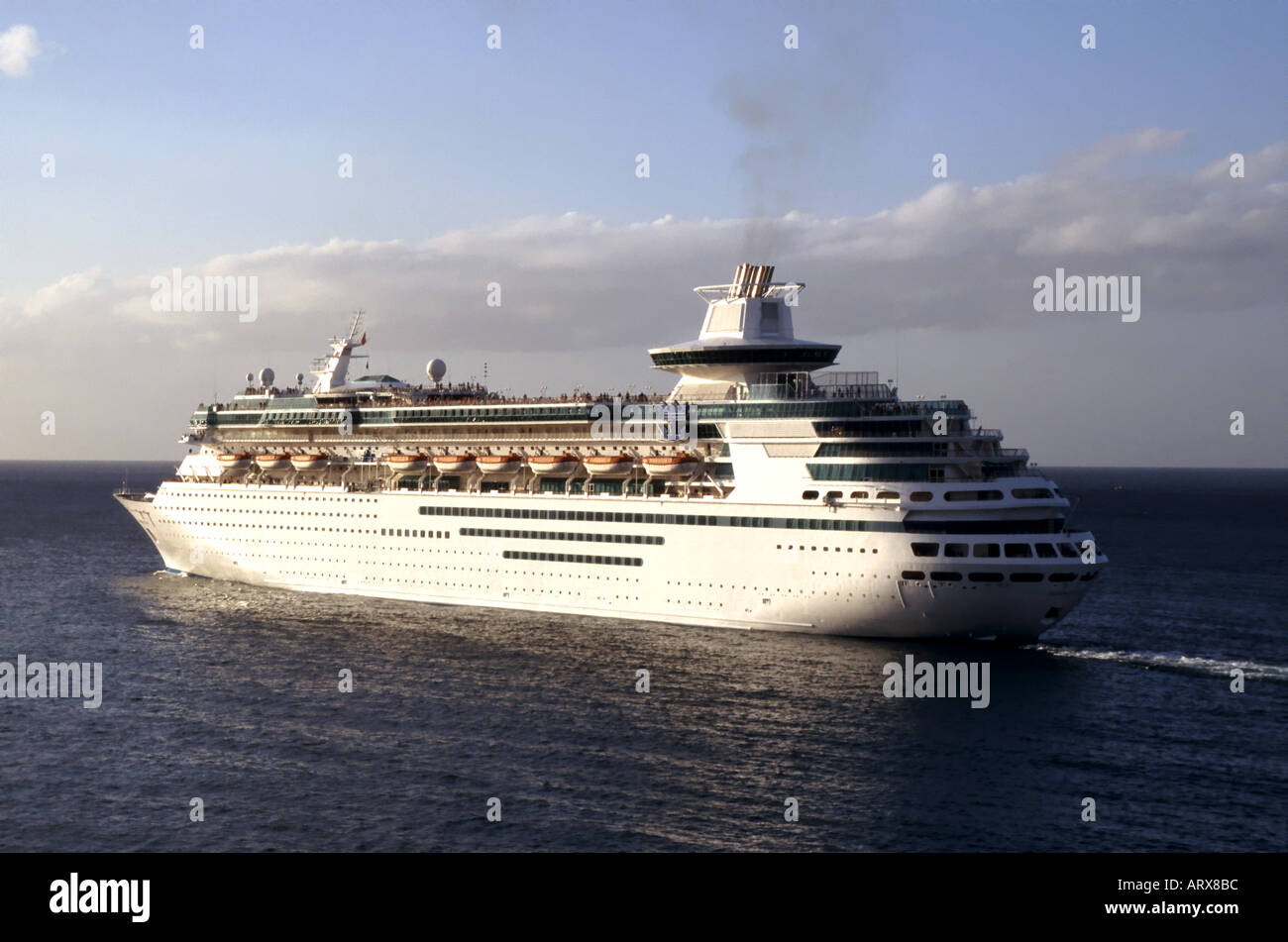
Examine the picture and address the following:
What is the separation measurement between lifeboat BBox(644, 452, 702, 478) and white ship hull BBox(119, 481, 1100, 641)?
1664 mm

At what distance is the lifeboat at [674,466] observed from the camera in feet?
169

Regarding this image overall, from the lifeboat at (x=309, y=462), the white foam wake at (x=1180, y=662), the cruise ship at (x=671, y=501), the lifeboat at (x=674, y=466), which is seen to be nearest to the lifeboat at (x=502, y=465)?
the cruise ship at (x=671, y=501)

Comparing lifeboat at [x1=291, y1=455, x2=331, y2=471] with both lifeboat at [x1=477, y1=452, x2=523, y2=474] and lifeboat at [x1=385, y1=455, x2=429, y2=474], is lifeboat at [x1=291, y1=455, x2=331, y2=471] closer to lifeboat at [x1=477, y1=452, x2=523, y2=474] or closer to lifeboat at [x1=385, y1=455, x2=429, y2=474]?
lifeboat at [x1=385, y1=455, x2=429, y2=474]

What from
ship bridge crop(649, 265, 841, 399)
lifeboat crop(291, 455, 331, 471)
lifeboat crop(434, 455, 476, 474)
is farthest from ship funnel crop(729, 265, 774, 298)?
lifeboat crop(291, 455, 331, 471)

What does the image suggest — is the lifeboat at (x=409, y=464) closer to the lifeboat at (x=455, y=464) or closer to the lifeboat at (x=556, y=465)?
the lifeboat at (x=455, y=464)

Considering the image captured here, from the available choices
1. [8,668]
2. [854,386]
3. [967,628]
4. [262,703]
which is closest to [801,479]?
[854,386]

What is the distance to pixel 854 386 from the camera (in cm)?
4988

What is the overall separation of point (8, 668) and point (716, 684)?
90.5 ft

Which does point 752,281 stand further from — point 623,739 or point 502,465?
point 623,739

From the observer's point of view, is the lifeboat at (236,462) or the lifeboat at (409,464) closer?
the lifeboat at (409,464)

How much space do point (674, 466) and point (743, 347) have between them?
6826mm

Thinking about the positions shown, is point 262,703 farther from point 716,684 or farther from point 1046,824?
point 1046,824

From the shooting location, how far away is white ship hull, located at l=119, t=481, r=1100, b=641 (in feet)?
145

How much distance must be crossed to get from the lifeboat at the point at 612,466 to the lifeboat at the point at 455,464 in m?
9.14
